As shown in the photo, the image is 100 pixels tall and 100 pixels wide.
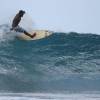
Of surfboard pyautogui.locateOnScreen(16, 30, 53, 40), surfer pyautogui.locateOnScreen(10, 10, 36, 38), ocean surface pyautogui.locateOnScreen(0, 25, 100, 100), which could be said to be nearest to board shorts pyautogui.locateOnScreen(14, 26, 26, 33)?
surfer pyautogui.locateOnScreen(10, 10, 36, 38)

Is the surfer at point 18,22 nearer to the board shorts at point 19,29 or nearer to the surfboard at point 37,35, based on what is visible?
the board shorts at point 19,29

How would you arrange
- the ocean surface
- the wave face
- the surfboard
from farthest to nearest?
the surfboard < the wave face < the ocean surface

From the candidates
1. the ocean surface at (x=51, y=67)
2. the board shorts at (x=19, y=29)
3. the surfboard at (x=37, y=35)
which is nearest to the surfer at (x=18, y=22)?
the board shorts at (x=19, y=29)

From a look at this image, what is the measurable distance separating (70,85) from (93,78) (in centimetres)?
115

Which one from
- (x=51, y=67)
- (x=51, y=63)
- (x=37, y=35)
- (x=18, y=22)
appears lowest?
(x=51, y=67)

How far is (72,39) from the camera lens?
1989cm

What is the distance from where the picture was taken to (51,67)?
17.4 metres

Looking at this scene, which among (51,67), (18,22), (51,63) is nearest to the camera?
(51,67)

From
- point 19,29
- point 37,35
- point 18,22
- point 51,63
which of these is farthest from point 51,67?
point 18,22

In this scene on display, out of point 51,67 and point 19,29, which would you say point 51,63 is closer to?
point 51,67

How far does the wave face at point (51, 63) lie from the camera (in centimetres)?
1520

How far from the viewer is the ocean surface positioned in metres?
13.8

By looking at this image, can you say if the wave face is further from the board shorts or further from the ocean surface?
the board shorts

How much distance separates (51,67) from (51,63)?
0.51 meters
